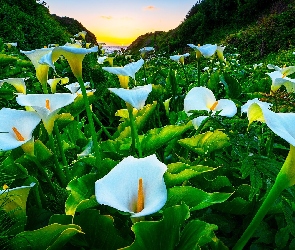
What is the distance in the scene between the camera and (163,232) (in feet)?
2.28

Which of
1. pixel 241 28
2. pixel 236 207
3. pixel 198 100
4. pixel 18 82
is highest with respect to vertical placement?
pixel 241 28

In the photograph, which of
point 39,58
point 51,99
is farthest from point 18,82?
point 51,99

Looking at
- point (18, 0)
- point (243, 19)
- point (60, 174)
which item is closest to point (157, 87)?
point (60, 174)

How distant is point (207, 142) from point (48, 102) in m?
0.47

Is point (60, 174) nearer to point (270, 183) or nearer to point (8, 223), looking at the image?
point (8, 223)

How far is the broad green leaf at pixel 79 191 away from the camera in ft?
2.82

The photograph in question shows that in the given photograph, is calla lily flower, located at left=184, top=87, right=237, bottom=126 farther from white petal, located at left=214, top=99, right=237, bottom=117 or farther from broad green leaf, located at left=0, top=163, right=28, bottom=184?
broad green leaf, located at left=0, top=163, right=28, bottom=184

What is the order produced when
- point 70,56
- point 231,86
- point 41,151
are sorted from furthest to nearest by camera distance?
point 231,86
point 41,151
point 70,56

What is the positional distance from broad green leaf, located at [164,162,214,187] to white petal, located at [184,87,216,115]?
40 centimetres

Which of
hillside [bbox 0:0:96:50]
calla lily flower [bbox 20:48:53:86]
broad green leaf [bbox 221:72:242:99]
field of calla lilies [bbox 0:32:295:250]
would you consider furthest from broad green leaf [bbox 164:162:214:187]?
hillside [bbox 0:0:96:50]

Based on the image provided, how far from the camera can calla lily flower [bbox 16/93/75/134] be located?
3.16ft

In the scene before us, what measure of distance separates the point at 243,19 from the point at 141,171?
1997cm

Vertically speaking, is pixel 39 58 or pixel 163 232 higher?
pixel 39 58

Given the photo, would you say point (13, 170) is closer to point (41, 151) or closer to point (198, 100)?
point (41, 151)
